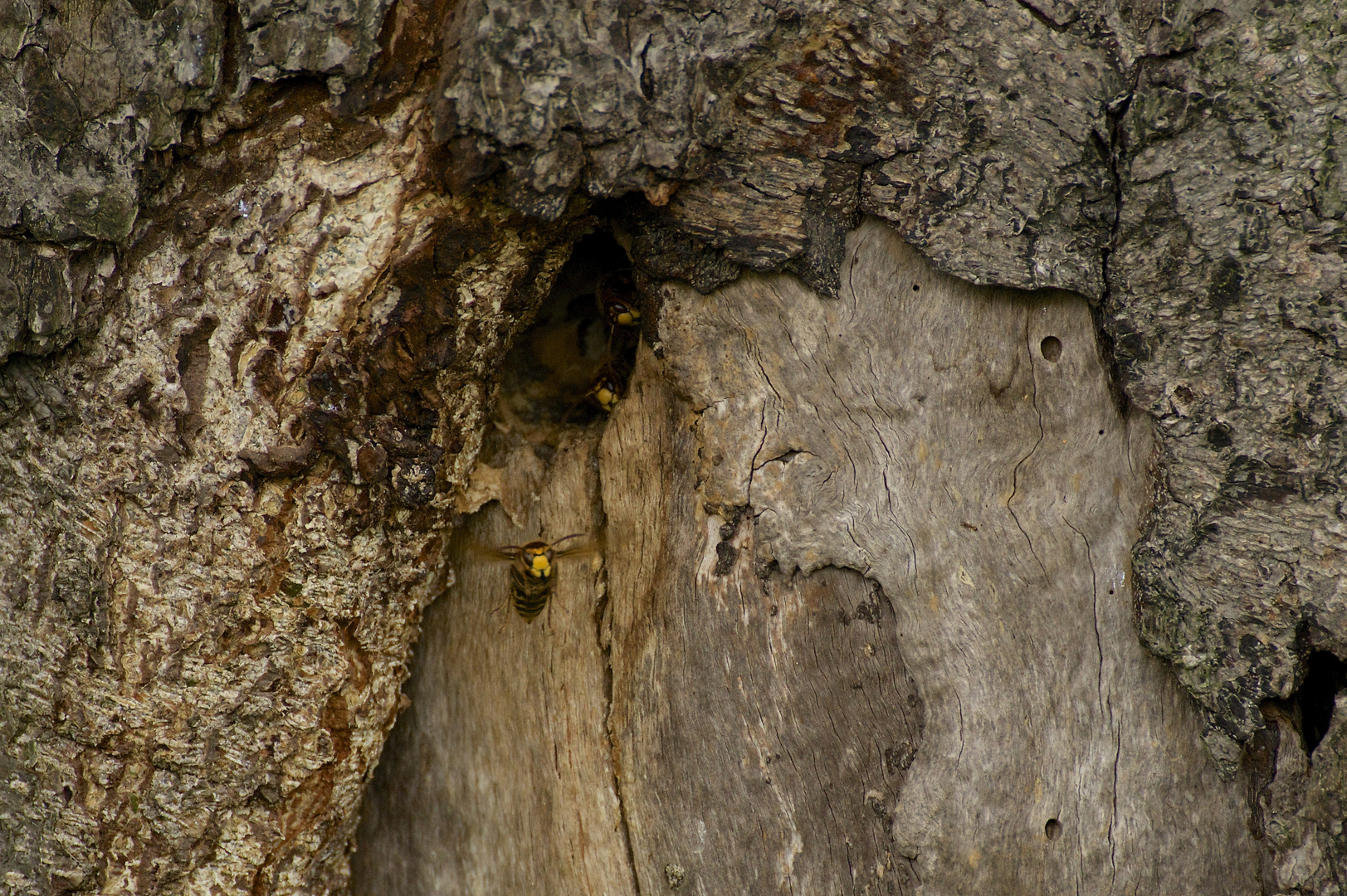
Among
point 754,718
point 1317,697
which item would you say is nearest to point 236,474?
point 754,718

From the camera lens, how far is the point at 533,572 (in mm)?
2424

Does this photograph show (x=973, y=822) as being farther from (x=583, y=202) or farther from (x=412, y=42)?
(x=412, y=42)

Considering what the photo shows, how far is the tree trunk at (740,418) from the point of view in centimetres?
184

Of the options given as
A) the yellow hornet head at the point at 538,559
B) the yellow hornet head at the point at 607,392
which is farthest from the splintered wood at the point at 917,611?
the yellow hornet head at the point at 538,559

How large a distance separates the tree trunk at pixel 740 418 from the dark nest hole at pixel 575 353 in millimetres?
255

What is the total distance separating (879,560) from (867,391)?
1.45ft

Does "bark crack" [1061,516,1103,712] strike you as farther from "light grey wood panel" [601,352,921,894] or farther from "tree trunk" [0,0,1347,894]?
"light grey wood panel" [601,352,921,894]

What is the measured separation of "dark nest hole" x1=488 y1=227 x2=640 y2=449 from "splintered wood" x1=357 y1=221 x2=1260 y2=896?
39 cm

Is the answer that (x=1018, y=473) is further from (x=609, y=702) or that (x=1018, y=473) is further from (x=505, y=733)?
(x=505, y=733)

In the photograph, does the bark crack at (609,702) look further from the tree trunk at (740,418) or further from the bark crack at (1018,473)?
the bark crack at (1018,473)

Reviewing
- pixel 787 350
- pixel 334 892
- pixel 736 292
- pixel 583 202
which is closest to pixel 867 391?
pixel 787 350

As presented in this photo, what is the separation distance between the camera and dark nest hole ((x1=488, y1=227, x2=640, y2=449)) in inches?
101

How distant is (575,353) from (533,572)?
0.75 meters

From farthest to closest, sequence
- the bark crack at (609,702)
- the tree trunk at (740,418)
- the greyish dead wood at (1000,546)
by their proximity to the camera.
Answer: the bark crack at (609,702) < the greyish dead wood at (1000,546) < the tree trunk at (740,418)
